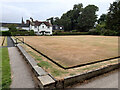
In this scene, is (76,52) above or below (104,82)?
above

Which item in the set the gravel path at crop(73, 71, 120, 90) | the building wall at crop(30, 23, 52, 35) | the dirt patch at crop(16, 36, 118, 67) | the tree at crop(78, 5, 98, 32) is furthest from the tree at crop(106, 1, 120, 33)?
the tree at crop(78, 5, 98, 32)

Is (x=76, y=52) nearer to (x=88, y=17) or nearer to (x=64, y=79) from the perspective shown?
(x=64, y=79)

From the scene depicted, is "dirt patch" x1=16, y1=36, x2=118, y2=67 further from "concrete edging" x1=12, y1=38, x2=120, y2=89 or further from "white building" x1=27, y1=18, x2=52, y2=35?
"white building" x1=27, y1=18, x2=52, y2=35

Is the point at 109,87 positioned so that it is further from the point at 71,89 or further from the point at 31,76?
the point at 31,76

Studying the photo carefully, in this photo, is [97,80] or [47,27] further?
[47,27]

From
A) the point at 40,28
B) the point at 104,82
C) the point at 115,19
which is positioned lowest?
the point at 104,82

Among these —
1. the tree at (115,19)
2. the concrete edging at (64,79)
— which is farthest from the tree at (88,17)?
the concrete edging at (64,79)

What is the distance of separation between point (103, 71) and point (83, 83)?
3.20 feet

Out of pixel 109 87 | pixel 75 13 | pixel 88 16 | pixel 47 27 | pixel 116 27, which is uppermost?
pixel 75 13

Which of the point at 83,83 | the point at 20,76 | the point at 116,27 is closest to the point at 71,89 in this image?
the point at 83,83

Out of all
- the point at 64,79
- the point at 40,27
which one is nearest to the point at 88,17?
the point at 40,27

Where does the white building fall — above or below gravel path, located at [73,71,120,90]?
above

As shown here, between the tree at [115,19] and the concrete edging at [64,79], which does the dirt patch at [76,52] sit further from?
the tree at [115,19]

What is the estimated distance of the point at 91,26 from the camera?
4325cm
